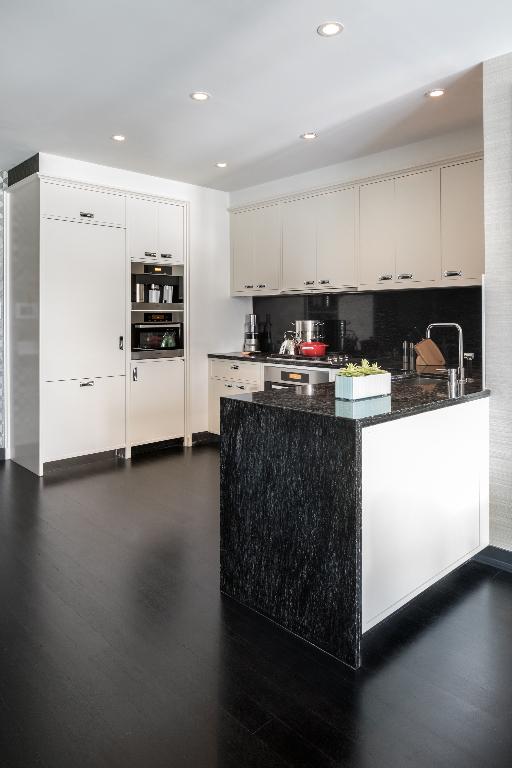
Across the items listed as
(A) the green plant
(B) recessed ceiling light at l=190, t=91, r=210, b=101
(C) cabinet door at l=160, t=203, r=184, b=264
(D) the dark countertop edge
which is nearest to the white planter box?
(A) the green plant

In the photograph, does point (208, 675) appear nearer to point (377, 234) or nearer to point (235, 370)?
point (377, 234)

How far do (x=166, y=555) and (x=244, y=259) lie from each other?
12.3 feet

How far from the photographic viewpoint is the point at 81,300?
5.04 m

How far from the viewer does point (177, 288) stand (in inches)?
233

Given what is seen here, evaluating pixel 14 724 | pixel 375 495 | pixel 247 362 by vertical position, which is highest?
pixel 247 362

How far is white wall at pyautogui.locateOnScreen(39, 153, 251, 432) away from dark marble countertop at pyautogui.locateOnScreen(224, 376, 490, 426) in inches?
121

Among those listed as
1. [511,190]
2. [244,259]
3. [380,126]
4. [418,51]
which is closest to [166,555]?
[511,190]

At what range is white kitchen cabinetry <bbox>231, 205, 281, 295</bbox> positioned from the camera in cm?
577

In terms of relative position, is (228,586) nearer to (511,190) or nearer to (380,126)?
(511,190)

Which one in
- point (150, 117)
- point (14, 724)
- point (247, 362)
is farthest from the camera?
point (247, 362)

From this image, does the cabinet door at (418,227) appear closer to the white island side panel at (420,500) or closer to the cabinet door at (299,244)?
the cabinet door at (299,244)

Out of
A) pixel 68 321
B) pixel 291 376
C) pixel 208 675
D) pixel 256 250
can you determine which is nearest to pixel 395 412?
pixel 208 675

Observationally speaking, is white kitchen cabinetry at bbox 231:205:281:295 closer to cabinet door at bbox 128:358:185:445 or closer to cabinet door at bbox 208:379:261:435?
cabinet door at bbox 208:379:261:435

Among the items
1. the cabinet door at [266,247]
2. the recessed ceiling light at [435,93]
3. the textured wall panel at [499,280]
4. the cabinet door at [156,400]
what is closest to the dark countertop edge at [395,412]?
the textured wall panel at [499,280]
